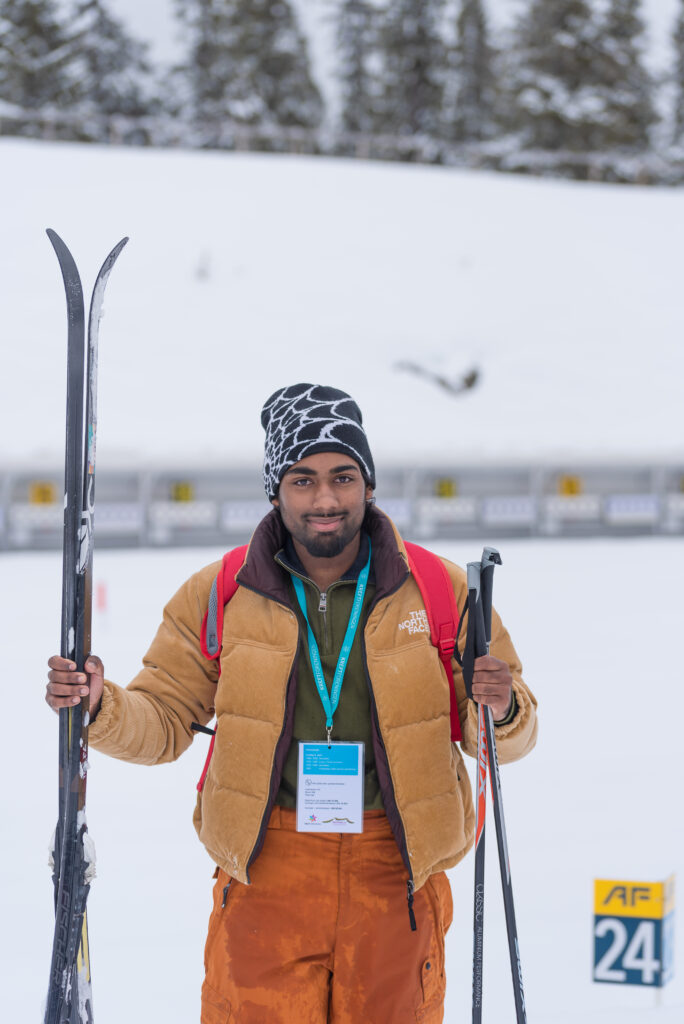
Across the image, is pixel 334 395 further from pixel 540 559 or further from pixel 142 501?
pixel 142 501

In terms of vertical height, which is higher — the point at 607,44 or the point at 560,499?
the point at 607,44

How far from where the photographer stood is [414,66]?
4112 centimetres

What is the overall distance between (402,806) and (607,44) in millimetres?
43358

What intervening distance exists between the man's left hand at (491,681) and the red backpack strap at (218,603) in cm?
52

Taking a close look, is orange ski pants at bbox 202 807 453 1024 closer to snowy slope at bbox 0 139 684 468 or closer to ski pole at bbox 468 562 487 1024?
ski pole at bbox 468 562 487 1024

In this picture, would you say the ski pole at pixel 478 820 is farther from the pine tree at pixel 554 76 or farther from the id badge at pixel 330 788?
the pine tree at pixel 554 76

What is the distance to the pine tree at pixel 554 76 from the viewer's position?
4056 centimetres

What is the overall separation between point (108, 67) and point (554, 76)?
16192 mm

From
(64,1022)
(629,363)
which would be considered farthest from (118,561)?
(629,363)

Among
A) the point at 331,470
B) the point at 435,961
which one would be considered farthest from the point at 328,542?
the point at 435,961

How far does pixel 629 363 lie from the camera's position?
2781cm

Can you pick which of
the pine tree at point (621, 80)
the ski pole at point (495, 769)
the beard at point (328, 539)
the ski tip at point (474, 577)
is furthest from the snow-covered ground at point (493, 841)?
the pine tree at point (621, 80)

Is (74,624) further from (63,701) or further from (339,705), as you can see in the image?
(339,705)

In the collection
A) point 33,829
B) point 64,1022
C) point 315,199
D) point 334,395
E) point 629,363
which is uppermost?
point 315,199
